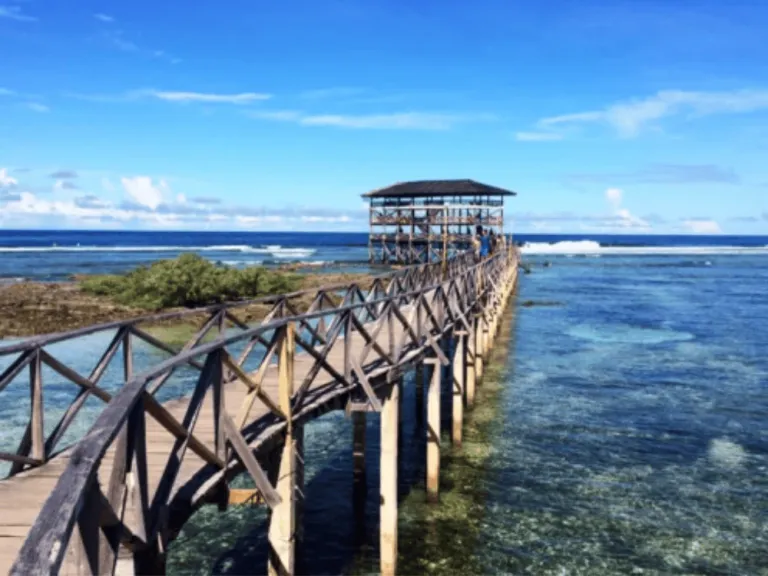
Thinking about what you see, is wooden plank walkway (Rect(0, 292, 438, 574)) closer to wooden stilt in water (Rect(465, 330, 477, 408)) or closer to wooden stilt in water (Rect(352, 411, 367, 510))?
wooden stilt in water (Rect(352, 411, 367, 510))

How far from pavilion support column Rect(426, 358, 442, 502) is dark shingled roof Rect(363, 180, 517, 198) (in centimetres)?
4764

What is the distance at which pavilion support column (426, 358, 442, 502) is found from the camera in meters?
12.6

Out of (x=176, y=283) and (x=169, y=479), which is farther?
(x=176, y=283)

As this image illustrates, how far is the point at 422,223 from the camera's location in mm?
63062

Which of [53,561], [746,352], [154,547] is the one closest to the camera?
[53,561]

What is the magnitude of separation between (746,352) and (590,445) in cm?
1484

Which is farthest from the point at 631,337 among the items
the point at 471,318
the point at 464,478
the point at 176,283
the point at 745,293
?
the point at 745,293

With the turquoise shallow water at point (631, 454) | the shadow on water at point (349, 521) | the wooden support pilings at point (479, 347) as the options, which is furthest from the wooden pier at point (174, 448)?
the wooden support pilings at point (479, 347)

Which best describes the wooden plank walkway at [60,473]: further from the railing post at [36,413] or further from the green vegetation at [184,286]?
the green vegetation at [184,286]

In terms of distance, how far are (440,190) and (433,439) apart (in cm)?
5026

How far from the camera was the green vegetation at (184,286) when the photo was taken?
3447 cm

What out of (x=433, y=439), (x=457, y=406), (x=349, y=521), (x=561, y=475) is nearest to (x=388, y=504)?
(x=349, y=521)

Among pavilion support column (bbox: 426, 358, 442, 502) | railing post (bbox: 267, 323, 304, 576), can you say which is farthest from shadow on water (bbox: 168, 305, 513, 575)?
railing post (bbox: 267, 323, 304, 576)

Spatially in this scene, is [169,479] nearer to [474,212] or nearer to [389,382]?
[389,382]
